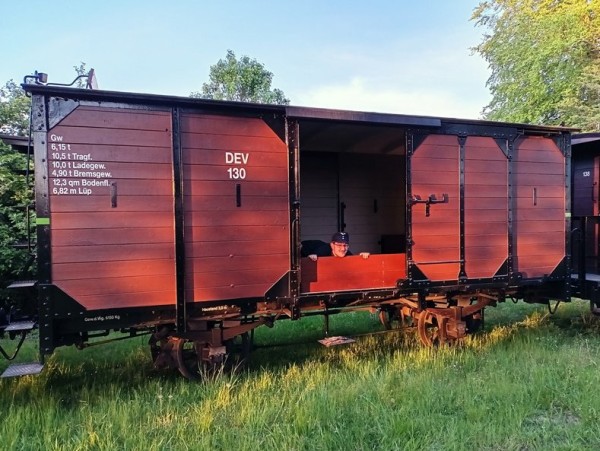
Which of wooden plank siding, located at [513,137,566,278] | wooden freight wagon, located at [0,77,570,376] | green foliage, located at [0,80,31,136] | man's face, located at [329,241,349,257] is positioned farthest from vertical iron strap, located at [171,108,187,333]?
green foliage, located at [0,80,31,136]

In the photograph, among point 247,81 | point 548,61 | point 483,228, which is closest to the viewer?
point 483,228

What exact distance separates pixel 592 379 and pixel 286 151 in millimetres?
3907

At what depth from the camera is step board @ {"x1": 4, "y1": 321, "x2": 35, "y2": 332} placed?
→ 400 centimetres

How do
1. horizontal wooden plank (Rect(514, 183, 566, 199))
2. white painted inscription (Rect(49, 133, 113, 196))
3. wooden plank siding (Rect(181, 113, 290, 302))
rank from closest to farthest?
white painted inscription (Rect(49, 133, 113, 196)) → wooden plank siding (Rect(181, 113, 290, 302)) → horizontal wooden plank (Rect(514, 183, 566, 199))

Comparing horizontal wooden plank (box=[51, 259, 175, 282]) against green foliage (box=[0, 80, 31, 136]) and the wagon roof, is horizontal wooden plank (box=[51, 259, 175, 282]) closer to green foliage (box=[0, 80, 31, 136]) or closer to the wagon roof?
the wagon roof

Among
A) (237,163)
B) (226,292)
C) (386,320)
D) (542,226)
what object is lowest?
(386,320)

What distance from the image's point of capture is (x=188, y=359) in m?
5.00

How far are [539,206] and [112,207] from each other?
17.3 feet

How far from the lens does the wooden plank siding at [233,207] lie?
437 centimetres

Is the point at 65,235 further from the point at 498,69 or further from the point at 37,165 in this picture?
the point at 498,69

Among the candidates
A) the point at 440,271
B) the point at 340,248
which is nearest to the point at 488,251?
the point at 440,271

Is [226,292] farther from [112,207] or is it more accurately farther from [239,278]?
[112,207]

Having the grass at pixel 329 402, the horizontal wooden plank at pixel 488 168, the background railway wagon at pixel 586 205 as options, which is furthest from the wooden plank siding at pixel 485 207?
the background railway wagon at pixel 586 205

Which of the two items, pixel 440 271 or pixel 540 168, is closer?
pixel 440 271
